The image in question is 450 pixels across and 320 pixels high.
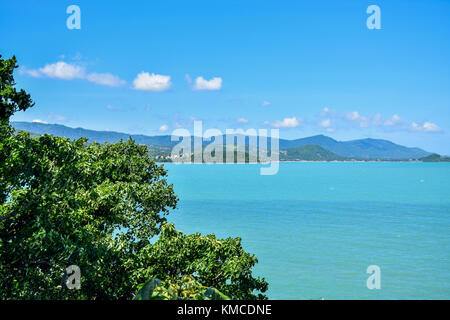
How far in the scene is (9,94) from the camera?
12.7m

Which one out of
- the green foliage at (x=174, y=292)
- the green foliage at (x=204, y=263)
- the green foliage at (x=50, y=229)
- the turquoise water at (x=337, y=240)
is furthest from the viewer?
the turquoise water at (x=337, y=240)

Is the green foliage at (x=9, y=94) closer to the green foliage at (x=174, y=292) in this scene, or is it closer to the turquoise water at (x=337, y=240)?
the green foliage at (x=174, y=292)

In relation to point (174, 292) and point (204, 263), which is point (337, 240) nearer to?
point (204, 263)

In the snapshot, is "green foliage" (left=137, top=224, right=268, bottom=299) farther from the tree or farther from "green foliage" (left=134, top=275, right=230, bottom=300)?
"green foliage" (left=134, top=275, right=230, bottom=300)

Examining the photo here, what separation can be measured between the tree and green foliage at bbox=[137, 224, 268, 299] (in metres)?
0.04

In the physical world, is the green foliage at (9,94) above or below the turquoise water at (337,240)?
above

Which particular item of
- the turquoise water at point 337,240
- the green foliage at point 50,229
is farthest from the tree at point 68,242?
the turquoise water at point 337,240

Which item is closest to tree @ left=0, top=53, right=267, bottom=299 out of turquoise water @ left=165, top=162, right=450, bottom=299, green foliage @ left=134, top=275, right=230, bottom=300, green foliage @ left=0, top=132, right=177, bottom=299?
green foliage @ left=0, top=132, right=177, bottom=299

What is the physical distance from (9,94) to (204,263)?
882 cm

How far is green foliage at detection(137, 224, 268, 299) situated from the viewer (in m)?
13.9

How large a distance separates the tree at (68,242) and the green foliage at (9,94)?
3 centimetres

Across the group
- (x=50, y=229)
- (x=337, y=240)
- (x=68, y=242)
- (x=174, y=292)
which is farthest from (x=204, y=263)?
(x=337, y=240)

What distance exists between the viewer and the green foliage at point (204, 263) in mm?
13898
